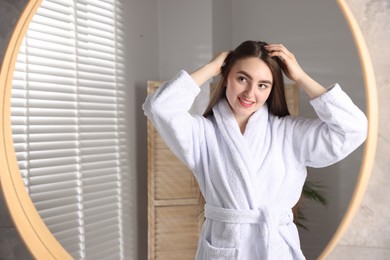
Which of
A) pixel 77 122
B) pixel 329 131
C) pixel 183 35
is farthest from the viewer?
pixel 77 122

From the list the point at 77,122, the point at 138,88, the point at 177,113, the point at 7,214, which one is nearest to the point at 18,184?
the point at 7,214

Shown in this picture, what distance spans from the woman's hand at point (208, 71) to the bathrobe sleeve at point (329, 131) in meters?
0.15

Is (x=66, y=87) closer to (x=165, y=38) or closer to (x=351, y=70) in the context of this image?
(x=165, y=38)

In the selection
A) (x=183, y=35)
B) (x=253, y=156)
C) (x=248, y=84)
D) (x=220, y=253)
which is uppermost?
(x=183, y=35)

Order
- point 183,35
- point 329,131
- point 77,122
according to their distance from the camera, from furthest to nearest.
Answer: point 77,122, point 183,35, point 329,131

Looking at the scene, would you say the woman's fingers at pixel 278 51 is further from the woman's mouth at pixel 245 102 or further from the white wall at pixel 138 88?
the white wall at pixel 138 88

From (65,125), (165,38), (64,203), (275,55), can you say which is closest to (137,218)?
(64,203)

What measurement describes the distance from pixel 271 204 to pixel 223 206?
8 cm

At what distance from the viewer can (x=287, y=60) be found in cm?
75

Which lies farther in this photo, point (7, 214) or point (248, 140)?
point (7, 214)

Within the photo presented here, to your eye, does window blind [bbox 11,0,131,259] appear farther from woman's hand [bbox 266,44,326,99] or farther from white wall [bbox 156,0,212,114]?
woman's hand [bbox 266,44,326,99]

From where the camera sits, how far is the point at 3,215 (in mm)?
981

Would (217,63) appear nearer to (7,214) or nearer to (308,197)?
(308,197)

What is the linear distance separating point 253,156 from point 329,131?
0.13 m
